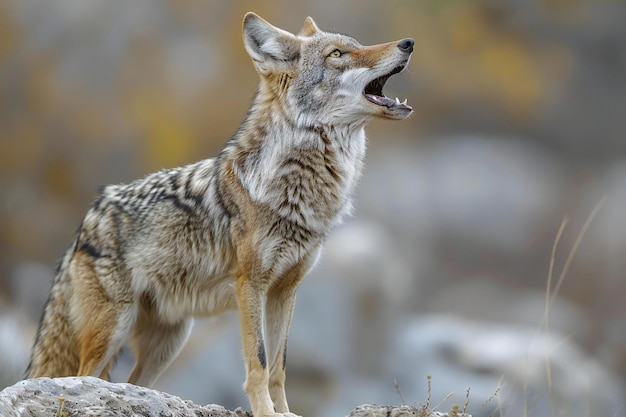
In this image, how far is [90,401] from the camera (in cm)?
286

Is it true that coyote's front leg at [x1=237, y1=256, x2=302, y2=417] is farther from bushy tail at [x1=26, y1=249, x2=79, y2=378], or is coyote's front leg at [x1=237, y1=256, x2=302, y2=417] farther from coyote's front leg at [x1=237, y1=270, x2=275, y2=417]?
bushy tail at [x1=26, y1=249, x2=79, y2=378]

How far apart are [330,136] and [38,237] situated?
8.28 metres

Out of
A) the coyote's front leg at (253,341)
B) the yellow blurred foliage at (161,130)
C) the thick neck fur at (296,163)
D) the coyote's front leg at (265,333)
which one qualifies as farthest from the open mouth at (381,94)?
the yellow blurred foliage at (161,130)

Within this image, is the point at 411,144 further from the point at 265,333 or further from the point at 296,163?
the point at 265,333

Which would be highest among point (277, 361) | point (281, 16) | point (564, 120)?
point (281, 16)

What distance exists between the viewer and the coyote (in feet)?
12.9

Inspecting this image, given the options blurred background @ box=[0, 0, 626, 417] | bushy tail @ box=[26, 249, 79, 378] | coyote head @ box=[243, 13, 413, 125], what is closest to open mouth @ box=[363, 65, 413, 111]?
coyote head @ box=[243, 13, 413, 125]

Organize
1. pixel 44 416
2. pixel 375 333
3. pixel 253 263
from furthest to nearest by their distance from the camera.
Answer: pixel 375 333 < pixel 253 263 < pixel 44 416

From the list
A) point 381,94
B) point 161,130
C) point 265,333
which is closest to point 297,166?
point 381,94

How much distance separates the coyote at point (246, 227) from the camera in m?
3.93

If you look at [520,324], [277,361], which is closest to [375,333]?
[520,324]

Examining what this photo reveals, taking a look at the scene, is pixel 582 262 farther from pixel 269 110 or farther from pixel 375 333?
pixel 269 110

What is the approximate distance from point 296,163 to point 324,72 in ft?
1.55

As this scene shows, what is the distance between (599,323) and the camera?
10.7 m
